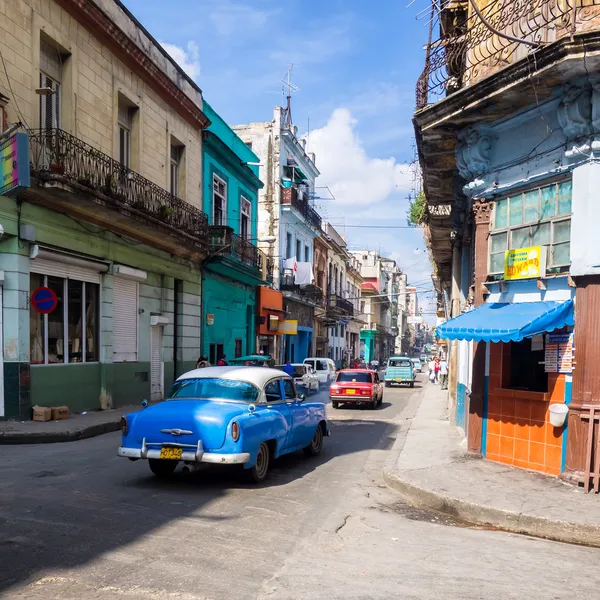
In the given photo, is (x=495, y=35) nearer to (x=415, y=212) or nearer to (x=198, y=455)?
(x=198, y=455)

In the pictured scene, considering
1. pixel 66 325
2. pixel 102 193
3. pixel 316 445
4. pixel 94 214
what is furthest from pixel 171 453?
pixel 94 214

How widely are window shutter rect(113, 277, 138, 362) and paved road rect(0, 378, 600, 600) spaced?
834cm

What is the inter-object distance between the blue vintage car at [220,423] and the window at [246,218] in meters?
18.4

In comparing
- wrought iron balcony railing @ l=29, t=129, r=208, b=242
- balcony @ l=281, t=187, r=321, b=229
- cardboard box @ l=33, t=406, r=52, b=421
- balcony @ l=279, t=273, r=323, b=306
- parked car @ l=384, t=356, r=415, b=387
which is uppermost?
balcony @ l=281, t=187, r=321, b=229

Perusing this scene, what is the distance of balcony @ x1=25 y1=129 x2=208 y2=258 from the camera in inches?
512

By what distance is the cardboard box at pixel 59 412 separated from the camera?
13.1m

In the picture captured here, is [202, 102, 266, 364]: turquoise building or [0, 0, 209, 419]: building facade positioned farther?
[202, 102, 266, 364]: turquoise building

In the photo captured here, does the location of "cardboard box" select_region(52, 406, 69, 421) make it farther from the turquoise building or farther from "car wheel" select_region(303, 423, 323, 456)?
the turquoise building

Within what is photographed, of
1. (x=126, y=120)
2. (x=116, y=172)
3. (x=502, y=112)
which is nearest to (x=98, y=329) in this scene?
(x=116, y=172)

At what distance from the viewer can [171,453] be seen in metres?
7.48

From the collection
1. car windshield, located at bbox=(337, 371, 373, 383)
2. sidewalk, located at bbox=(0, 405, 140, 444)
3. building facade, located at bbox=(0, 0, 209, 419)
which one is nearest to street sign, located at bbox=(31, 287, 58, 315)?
building facade, located at bbox=(0, 0, 209, 419)

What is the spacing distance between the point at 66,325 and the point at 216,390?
759cm

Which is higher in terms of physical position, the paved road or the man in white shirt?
the paved road

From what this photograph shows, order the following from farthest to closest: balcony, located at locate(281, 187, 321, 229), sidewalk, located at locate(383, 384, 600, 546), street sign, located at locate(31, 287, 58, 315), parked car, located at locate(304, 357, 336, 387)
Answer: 1. balcony, located at locate(281, 187, 321, 229)
2. parked car, located at locate(304, 357, 336, 387)
3. street sign, located at locate(31, 287, 58, 315)
4. sidewalk, located at locate(383, 384, 600, 546)
